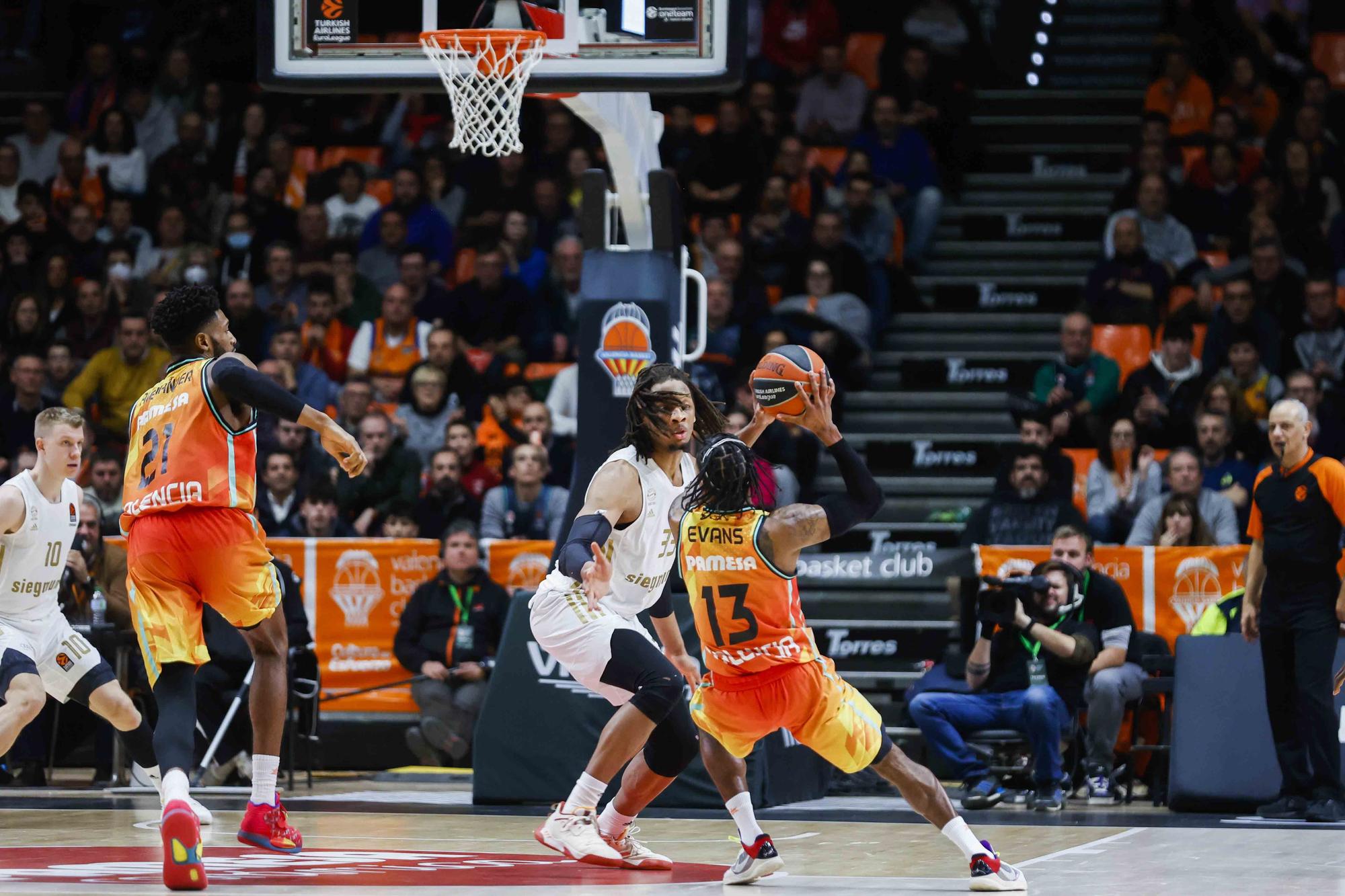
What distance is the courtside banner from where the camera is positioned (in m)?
14.5

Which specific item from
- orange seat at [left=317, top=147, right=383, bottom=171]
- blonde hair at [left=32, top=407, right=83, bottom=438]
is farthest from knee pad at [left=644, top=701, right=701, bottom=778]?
orange seat at [left=317, top=147, right=383, bottom=171]

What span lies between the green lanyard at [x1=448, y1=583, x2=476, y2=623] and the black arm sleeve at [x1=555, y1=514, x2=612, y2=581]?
5.46 meters

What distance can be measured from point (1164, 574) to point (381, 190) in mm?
9618

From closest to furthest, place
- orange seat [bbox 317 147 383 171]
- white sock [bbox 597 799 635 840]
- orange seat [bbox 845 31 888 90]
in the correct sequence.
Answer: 1. white sock [bbox 597 799 635 840]
2. orange seat [bbox 317 147 383 171]
3. orange seat [bbox 845 31 888 90]

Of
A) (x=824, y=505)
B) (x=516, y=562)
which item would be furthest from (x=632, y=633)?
(x=516, y=562)

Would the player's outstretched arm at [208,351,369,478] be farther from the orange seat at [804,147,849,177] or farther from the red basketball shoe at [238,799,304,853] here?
the orange seat at [804,147,849,177]

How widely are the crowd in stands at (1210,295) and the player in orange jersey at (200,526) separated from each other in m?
7.37

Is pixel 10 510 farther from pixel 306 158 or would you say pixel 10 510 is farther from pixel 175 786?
pixel 306 158

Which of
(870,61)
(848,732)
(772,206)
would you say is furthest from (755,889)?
(870,61)

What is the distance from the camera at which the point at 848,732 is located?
26.0 feet

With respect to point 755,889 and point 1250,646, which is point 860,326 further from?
point 755,889

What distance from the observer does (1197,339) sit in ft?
53.9

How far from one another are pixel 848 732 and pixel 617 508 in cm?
144

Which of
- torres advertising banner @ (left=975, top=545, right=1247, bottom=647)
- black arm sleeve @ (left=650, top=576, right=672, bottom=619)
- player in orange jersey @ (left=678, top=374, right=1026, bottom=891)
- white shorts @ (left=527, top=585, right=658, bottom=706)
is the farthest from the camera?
torres advertising banner @ (left=975, top=545, right=1247, bottom=647)
